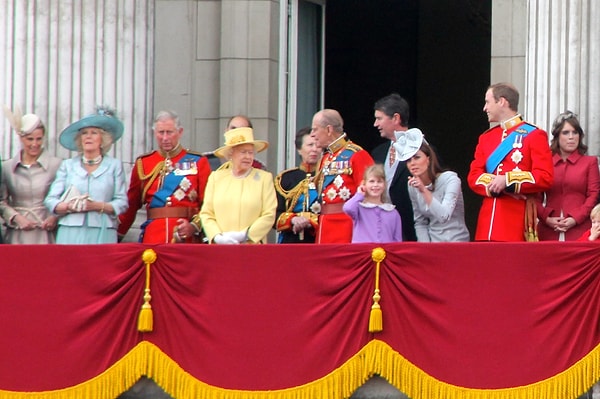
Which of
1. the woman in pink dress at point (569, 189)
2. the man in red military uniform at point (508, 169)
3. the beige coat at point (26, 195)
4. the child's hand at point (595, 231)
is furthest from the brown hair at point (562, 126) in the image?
the beige coat at point (26, 195)

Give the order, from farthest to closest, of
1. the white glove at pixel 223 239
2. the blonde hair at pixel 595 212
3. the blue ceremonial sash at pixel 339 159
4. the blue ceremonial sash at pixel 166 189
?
the blue ceremonial sash at pixel 166 189 < the blue ceremonial sash at pixel 339 159 < the white glove at pixel 223 239 < the blonde hair at pixel 595 212

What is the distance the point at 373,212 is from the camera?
585 inches

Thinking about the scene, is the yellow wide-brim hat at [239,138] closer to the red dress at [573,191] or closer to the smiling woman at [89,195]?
the smiling woman at [89,195]

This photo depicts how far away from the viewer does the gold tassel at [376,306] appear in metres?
14.3

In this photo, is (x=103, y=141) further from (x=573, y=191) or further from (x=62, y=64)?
(x=573, y=191)

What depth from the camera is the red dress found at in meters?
15.2

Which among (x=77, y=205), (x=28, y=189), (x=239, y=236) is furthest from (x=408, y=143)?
(x=28, y=189)

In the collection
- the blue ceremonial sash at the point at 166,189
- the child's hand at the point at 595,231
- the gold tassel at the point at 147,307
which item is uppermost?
the blue ceremonial sash at the point at 166,189

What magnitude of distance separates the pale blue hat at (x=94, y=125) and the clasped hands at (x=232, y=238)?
1487mm

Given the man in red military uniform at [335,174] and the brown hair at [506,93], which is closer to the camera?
the brown hair at [506,93]

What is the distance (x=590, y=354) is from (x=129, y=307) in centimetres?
335

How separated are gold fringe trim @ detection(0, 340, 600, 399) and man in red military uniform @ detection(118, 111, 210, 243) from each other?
1.47 metres

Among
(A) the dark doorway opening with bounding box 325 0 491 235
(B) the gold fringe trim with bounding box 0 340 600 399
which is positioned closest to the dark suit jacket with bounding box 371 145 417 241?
(B) the gold fringe trim with bounding box 0 340 600 399

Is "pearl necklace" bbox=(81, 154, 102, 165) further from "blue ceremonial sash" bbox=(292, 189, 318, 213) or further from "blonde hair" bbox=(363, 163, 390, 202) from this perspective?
"blonde hair" bbox=(363, 163, 390, 202)
